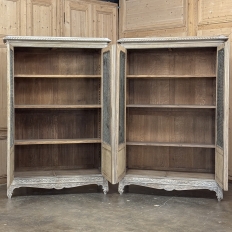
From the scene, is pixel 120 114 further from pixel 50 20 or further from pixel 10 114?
pixel 50 20

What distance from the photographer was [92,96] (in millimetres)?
5859

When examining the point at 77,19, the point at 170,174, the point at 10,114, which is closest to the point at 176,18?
the point at 77,19

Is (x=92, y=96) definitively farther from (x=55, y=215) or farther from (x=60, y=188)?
(x=55, y=215)

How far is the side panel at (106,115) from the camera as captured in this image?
514 centimetres

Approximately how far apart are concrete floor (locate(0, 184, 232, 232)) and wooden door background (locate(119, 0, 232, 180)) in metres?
1.38

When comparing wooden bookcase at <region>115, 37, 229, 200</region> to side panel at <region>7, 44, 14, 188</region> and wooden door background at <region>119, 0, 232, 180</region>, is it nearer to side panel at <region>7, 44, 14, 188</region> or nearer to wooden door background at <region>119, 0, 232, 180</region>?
wooden door background at <region>119, 0, 232, 180</region>

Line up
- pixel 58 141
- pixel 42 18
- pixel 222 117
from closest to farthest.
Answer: pixel 222 117 → pixel 58 141 → pixel 42 18

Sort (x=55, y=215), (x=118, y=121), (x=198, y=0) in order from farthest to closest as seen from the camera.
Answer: (x=198, y=0) → (x=118, y=121) → (x=55, y=215)

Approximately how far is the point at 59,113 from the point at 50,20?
1.52 metres

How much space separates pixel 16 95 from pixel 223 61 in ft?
9.49

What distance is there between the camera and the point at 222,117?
4.87 meters

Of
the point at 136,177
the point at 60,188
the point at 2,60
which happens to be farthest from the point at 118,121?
the point at 2,60

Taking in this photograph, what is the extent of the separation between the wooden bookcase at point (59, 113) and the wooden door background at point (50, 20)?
1.20 feet

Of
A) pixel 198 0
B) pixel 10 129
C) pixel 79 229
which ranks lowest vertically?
pixel 79 229
